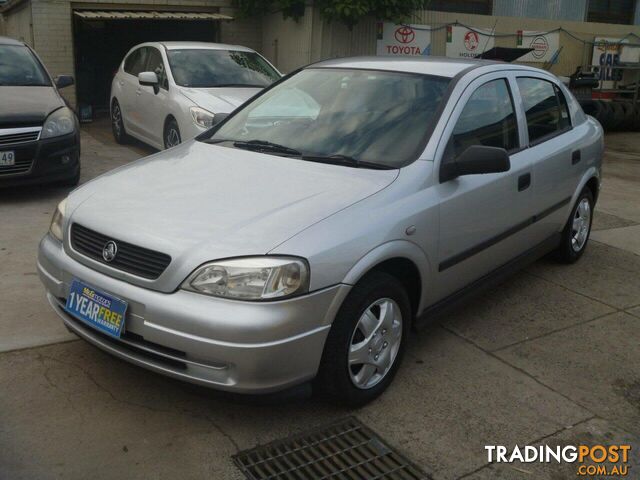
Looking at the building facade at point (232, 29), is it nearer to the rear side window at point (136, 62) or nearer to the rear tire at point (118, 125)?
the rear side window at point (136, 62)

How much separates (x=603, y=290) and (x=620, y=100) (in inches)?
470

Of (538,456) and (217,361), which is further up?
(217,361)

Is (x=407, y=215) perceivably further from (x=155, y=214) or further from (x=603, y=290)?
(x=603, y=290)

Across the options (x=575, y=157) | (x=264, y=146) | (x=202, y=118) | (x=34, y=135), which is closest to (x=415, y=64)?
(x=264, y=146)

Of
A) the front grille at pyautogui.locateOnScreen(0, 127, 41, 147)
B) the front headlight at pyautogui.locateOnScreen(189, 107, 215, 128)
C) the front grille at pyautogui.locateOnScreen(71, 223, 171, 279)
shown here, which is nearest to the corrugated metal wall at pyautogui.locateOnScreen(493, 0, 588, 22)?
the front headlight at pyautogui.locateOnScreen(189, 107, 215, 128)

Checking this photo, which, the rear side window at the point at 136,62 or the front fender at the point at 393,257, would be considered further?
the rear side window at the point at 136,62

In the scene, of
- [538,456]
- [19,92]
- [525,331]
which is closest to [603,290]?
[525,331]

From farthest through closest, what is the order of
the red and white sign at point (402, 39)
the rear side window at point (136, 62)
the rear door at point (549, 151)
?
1. the red and white sign at point (402, 39)
2. the rear side window at point (136, 62)
3. the rear door at point (549, 151)

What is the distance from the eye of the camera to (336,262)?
3.01 metres

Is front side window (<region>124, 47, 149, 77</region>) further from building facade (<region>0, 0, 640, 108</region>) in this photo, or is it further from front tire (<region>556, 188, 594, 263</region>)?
front tire (<region>556, 188, 594, 263</region>)

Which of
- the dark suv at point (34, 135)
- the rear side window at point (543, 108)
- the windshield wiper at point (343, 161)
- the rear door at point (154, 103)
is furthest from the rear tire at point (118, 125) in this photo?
the windshield wiper at point (343, 161)

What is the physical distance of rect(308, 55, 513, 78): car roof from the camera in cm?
418

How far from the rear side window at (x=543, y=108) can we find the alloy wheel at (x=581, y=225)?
2.27ft

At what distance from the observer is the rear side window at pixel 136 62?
9.49 meters
